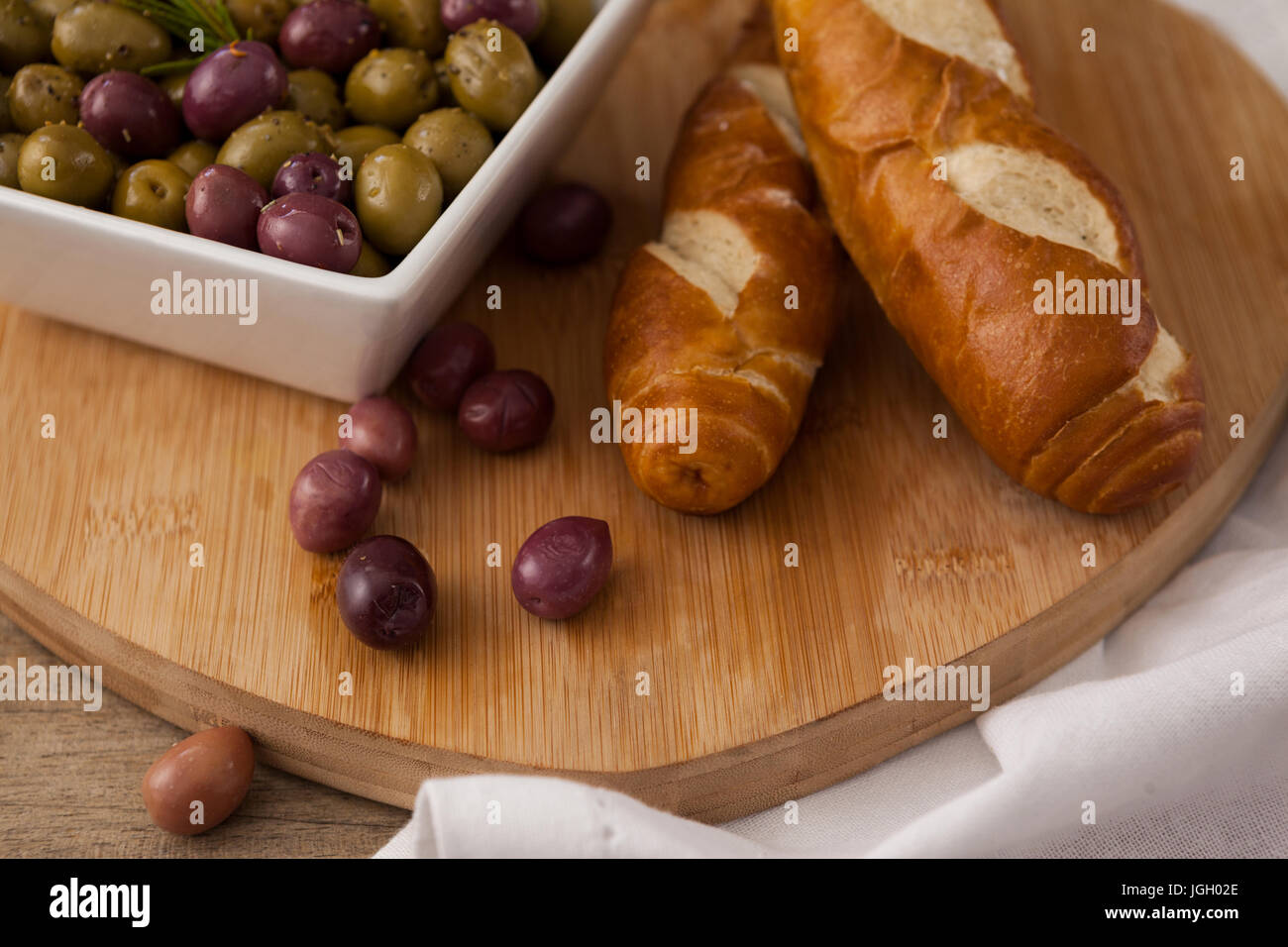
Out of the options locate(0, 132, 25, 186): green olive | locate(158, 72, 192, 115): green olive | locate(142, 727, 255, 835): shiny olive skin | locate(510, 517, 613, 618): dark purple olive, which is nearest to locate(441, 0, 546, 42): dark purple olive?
locate(158, 72, 192, 115): green olive

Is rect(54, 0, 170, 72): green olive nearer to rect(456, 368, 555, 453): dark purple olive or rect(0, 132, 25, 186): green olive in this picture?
rect(0, 132, 25, 186): green olive

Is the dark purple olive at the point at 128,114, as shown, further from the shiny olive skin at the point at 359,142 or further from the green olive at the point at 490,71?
the green olive at the point at 490,71

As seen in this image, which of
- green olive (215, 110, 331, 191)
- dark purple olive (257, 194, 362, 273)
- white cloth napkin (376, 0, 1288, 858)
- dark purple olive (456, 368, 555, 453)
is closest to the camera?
white cloth napkin (376, 0, 1288, 858)

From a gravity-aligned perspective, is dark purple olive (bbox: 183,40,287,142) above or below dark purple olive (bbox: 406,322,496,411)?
above

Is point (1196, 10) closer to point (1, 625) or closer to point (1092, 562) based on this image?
point (1092, 562)

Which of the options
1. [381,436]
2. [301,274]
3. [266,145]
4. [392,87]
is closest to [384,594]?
[381,436]

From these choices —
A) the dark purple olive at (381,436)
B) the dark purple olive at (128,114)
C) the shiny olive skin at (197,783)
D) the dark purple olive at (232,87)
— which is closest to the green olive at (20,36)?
the dark purple olive at (128,114)
